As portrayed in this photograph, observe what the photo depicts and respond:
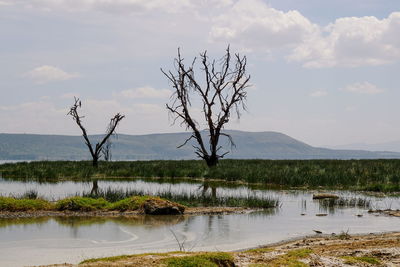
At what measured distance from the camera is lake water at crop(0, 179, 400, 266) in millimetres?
8742

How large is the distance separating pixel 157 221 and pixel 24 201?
3992mm

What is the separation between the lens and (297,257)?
725 cm

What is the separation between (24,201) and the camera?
13.9 metres

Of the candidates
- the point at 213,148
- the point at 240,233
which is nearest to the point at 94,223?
the point at 240,233

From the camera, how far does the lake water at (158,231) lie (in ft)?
28.7

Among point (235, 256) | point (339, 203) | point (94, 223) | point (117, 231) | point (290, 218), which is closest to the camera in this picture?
point (235, 256)

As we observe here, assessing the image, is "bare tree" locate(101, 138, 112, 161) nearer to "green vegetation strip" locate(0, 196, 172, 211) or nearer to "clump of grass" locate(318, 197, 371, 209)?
"clump of grass" locate(318, 197, 371, 209)

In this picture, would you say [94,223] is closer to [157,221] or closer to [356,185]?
[157,221]

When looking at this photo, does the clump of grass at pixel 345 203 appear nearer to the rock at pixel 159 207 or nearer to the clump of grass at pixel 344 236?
the rock at pixel 159 207

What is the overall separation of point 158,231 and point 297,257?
418 centimetres

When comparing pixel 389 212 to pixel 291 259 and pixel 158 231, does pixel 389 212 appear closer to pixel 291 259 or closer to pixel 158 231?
pixel 158 231

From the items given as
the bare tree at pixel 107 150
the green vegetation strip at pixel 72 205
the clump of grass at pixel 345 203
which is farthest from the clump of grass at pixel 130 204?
the bare tree at pixel 107 150

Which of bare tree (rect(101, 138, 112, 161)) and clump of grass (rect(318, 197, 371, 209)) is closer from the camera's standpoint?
clump of grass (rect(318, 197, 371, 209))

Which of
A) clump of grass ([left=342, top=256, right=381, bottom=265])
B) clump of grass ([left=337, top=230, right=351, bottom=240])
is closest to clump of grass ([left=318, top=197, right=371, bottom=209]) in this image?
clump of grass ([left=337, top=230, right=351, bottom=240])
